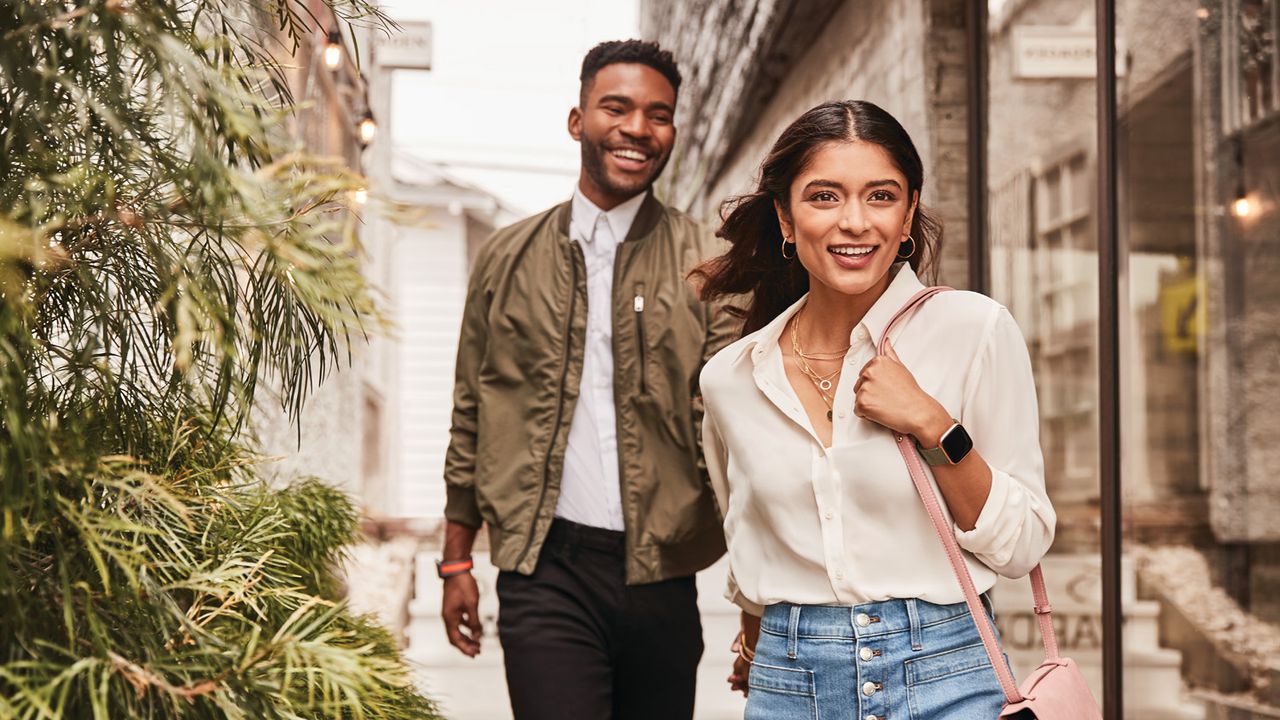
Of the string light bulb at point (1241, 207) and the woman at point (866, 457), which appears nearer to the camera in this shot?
the woman at point (866, 457)

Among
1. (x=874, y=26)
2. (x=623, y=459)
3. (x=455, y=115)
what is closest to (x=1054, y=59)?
(x=874, y=26)

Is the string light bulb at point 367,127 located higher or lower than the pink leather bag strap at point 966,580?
higher

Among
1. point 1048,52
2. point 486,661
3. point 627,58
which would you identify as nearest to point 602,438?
point 627,58

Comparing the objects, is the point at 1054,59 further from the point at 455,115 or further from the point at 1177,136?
the point at 455,115

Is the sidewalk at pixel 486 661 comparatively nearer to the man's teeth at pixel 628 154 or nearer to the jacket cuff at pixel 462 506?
Answer: the jacket cuff at pixel 462 506

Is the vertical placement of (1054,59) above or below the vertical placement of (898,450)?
above

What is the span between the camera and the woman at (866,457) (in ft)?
5.73

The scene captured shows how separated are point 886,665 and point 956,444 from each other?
0.32 meters

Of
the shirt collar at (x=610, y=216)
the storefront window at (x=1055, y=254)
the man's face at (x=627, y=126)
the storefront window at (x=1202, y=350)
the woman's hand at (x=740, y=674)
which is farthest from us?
the storefront window at (x=1202, y=350)

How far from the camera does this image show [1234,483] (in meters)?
5.57

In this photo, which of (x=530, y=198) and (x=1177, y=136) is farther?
(x=530, y=198)

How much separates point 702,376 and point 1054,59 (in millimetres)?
3365

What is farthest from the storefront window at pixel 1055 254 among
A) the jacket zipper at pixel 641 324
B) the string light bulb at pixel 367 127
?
the string light bulb at pixel 367 127

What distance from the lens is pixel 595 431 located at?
2760 mm
